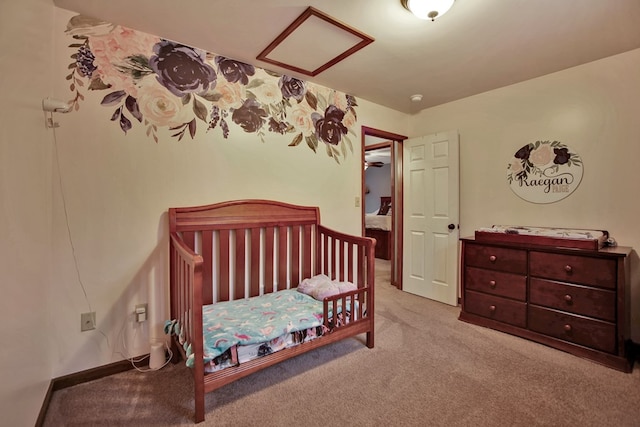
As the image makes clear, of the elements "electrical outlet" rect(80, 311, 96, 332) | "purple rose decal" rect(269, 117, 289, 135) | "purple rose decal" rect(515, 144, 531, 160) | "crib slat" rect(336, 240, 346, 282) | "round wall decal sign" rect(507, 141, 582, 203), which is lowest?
"electrical outlet" rect(80, 311, 96, 332)

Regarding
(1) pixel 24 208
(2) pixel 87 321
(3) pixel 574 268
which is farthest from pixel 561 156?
(2) pixel 87 321

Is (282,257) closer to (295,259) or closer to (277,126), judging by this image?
(295,259)

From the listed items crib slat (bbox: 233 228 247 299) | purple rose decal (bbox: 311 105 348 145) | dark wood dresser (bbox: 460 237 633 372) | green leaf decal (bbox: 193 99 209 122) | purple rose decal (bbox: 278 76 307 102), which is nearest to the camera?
dark wood dresser (bbox: 460 237 633 372)

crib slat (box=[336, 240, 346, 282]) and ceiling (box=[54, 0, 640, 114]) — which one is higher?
ceiling (box=[54, 0, 640, 114])

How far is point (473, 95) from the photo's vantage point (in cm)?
294

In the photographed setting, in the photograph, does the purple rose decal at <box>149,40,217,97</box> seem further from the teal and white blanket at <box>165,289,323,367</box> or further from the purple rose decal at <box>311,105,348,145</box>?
the teal and white blanket at <box>165,289,323,367</box>

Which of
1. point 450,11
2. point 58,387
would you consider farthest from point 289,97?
point 58,387

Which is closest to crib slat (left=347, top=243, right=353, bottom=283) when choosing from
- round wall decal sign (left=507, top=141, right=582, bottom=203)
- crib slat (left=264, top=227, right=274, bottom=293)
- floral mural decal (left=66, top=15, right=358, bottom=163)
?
crib slat (left=264, top=227, right=274, bottom=293)

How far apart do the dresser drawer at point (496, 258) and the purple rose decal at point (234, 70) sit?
7.94 feet

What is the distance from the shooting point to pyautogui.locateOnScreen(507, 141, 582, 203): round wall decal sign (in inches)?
92.7

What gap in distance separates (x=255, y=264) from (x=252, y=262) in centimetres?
3

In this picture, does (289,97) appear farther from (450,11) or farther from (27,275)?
(27,275)

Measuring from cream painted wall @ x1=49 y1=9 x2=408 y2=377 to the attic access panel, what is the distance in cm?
66

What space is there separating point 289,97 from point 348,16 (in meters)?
0.96
